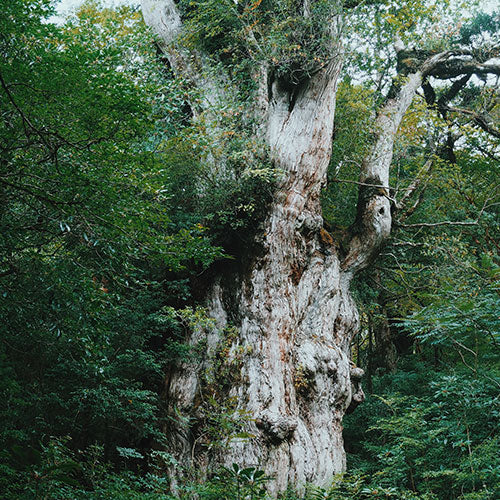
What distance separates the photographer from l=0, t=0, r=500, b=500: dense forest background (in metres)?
3.65

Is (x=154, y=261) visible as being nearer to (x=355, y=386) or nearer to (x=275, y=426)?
(x=275, y=426)

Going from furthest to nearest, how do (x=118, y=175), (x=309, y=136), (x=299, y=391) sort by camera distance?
1. (x=309, y=136)
2. (x=299, y=391)
3. (x=118, y=175)

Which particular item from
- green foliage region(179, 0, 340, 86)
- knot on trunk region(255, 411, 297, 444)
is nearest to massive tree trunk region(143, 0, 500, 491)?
knot on trunk region(255, 411, 297, 444)

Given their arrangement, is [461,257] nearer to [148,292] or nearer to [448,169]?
[448,169]

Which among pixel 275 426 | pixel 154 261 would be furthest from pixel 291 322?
pixel 154 261

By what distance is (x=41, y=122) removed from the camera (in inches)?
144

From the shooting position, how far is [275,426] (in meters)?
5.05

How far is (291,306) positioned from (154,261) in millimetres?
2420

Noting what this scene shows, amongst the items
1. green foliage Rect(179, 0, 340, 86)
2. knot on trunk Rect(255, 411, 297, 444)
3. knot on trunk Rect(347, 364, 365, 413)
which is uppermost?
green foliage Rect(179, 0, 340, 86)

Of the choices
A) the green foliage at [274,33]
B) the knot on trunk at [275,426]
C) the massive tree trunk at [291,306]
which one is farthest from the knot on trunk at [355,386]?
the green foliage at [274,33]

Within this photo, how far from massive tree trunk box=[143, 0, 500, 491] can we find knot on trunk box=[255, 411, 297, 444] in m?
0.01

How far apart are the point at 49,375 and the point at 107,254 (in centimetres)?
252

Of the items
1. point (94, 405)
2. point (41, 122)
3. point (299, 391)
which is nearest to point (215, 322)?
point (299, 391)

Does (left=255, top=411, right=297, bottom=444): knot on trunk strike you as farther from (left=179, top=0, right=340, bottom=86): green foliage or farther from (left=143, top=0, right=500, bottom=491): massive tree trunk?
(left=179, top=0, right=340, bottom=86): green foliage
